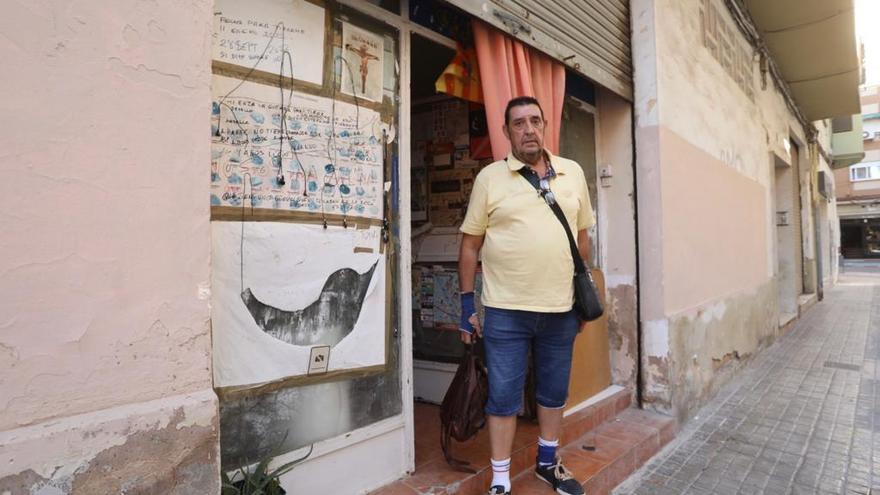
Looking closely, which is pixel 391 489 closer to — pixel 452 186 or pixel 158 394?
pixel 158 394

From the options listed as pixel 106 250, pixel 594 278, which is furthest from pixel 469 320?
pixel 594 278

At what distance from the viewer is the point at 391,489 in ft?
8.02

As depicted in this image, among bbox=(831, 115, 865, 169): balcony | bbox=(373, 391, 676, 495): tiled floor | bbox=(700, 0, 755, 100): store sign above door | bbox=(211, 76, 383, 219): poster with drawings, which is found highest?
bbox=(831, 115, 865, 169): balcony

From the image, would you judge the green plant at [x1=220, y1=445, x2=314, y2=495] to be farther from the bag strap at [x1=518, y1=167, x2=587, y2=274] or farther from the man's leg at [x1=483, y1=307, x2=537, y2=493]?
the bag strap at [x1=518, y1=167, x2=587, y2=274]

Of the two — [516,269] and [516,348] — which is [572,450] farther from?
[516,269]

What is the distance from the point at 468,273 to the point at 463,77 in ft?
3.85

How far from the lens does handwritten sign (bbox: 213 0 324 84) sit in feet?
6.26

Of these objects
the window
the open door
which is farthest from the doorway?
the window

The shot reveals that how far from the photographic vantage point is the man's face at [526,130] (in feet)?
8.25

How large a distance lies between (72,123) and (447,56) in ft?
8.49

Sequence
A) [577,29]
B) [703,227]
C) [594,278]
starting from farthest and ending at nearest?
[703,227], [594,278], [577,29]

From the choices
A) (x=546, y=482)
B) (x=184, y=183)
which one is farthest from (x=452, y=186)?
(x=184, y=183)

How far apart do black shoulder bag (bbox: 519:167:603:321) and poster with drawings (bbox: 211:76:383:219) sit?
815 millimetres

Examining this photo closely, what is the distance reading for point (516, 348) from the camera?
2.53m
